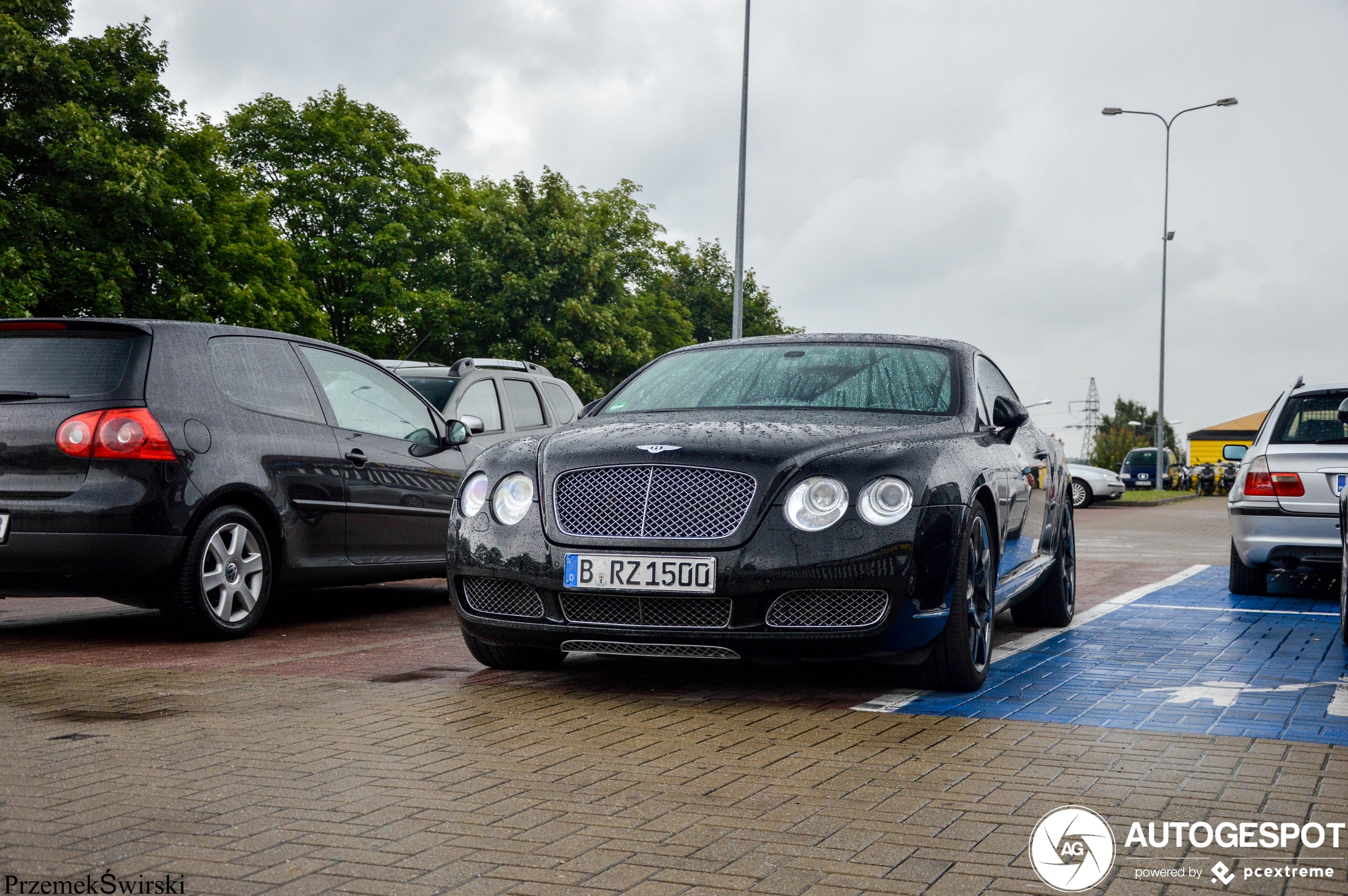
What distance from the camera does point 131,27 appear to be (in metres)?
32.9

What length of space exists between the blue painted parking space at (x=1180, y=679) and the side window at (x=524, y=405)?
4909 mm

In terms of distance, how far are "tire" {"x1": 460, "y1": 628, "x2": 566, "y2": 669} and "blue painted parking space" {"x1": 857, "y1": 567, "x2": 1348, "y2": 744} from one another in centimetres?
155

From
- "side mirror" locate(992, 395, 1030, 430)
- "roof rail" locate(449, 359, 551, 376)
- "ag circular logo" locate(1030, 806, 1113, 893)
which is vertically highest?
"roof rail" locate(449, 359, 551, 376)

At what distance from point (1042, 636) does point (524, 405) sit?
519 centimetres

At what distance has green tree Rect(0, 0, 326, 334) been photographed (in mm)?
28766

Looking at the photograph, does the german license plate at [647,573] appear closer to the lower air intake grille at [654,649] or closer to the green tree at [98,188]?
the lower air intake grille at [654,649]

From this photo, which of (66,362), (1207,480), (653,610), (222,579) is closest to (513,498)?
(653,610)

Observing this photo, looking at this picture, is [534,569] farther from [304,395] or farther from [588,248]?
[588,248]

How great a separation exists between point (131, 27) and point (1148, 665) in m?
32.0

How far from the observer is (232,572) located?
24.3ft

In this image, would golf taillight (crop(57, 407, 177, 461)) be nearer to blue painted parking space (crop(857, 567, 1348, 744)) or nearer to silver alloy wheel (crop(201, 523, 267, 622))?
silver alloy wheel (crop(201, 523, 267, 622))

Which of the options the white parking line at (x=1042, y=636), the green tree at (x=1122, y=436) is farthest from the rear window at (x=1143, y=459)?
the white parking line at (x=1042, y=636)

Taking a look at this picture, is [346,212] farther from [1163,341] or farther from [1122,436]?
[1122,436]

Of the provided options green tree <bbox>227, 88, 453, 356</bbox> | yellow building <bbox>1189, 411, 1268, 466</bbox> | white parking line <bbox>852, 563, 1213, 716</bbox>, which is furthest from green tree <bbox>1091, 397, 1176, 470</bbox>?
white parking line <bbox>852, 563, 1213, 716</bbox>
